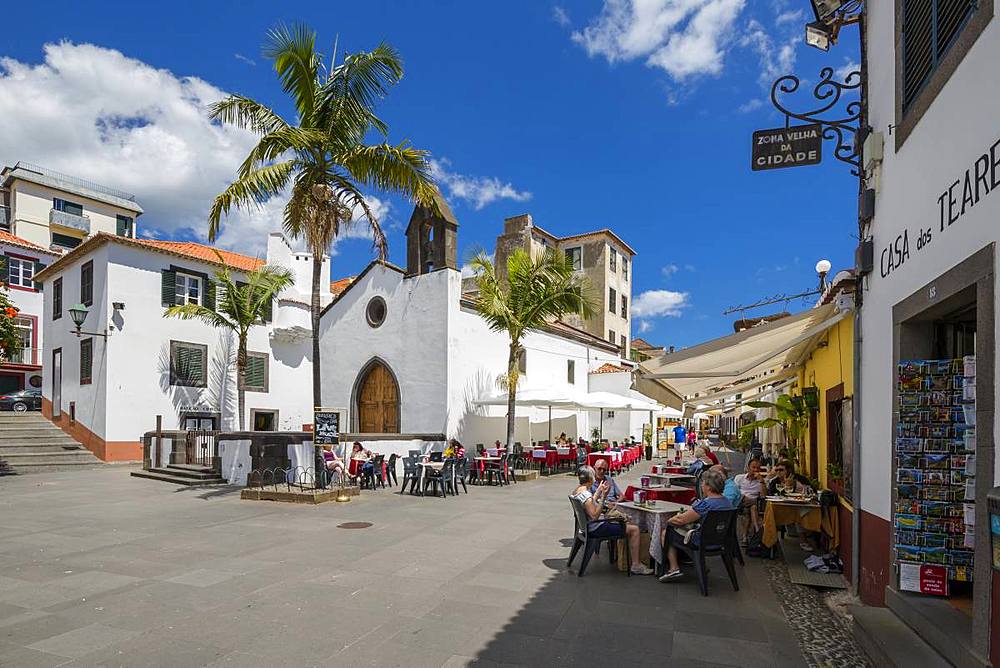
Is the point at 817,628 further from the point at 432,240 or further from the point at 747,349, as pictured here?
the point at 432,240

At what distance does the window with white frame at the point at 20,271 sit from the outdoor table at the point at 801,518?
33941 mm

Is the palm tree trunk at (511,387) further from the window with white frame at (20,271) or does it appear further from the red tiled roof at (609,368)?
the window with white frame at (20,271)

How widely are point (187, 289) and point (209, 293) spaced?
84cm

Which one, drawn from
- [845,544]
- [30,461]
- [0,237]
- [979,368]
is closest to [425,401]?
[30,461]

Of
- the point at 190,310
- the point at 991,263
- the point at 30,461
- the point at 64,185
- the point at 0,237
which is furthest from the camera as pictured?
the point at 64,185

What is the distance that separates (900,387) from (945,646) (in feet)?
6.34

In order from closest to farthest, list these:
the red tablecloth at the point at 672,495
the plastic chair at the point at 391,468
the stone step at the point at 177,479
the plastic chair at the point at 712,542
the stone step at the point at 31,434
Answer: the plastic chair at the point at 712,542 → the red tablecloth at the point at 672,495 → the stone step at the point at 177,479 → the plastic chair at the point at 391,468 → the stone step at the point at 31,434

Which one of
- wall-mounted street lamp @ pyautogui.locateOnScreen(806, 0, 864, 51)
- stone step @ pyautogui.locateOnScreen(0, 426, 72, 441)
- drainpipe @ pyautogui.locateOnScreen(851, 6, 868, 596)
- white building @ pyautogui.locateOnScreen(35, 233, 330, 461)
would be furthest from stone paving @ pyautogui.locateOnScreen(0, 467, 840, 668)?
stone step @ pyautogui.locateOnScreen(0, 426, 72, 441)

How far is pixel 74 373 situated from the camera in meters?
22.7

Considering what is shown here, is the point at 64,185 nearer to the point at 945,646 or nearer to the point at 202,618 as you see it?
the point at 202,618

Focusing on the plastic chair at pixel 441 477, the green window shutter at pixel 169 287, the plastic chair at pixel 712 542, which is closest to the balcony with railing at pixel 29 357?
the green window shutter at pixel 169 287

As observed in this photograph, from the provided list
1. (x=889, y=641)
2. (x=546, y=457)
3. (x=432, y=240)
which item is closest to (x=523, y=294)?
(x=432, y=240)

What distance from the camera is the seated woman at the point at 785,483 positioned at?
8656 mm

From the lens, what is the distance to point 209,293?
24.2 metres
